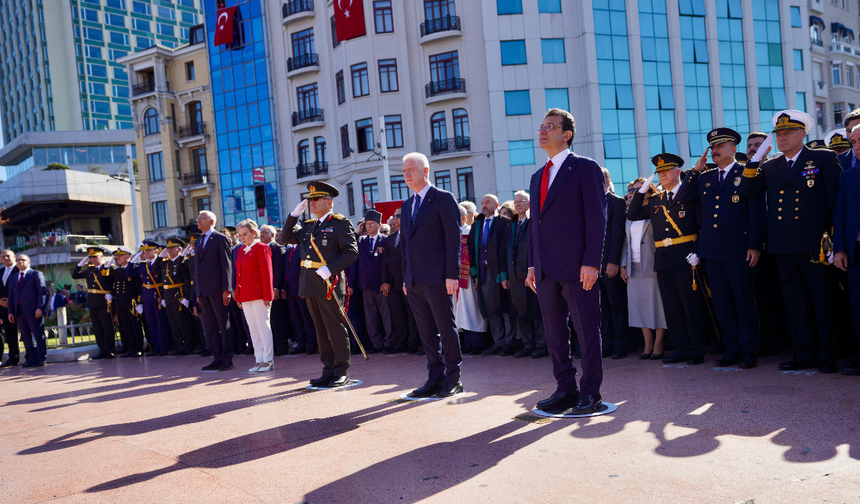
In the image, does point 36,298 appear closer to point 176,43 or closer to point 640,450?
point 640,450

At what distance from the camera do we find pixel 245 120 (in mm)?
43188

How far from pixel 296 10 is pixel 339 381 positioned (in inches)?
1376

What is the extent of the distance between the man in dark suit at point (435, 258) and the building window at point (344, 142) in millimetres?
30822

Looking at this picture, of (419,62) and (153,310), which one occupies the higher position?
(419,62)

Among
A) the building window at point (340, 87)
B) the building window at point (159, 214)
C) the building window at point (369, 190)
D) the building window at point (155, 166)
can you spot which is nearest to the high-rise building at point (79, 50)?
the building window at point (155, 166)

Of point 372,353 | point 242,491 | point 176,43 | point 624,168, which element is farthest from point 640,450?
point 176,43

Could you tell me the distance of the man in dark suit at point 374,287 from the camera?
34.9ft

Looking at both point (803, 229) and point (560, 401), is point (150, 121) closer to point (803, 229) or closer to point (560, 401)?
point (803, 229)

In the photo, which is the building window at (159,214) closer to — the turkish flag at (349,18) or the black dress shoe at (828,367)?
the turkish flag at (349,18)

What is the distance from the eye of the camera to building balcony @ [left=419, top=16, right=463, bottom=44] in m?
34.3

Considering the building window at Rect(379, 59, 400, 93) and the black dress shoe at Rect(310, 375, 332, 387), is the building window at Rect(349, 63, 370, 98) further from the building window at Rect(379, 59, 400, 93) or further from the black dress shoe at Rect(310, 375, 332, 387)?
the black dress shoe at Rect(310, 375, 332, 387)

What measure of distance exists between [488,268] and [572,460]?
5459 millimetres

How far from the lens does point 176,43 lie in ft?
297

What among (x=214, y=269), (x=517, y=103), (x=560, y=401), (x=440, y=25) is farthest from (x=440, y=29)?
(x=560, y=401)
